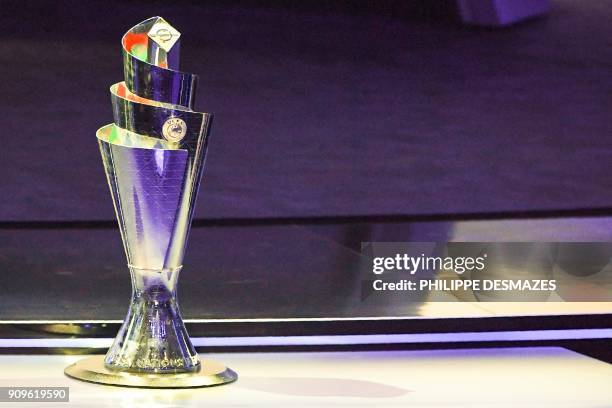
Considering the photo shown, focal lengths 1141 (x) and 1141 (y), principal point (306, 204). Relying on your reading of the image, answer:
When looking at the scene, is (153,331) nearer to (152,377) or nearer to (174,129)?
(152,377)

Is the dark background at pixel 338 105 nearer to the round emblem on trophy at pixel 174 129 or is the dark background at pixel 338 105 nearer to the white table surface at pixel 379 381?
the white table surface at pixel 379 381

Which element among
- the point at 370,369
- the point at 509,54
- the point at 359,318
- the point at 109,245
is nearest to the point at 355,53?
the point at 509,54

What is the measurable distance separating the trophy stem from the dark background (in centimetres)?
96

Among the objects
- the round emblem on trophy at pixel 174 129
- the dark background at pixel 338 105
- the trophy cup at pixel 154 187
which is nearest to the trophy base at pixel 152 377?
the trophy cup at pixel 154 187

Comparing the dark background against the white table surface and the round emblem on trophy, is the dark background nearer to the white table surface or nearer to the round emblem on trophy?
the white table surface

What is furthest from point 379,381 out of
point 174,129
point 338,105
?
point 338,105

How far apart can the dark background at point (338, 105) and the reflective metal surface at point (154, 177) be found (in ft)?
2.94

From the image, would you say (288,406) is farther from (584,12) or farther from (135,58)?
(584,12)

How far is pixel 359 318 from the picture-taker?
5.48 feet

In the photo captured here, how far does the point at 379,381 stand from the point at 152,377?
30 centimetres

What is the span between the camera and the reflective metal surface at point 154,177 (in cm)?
129

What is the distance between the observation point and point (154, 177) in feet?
4.26

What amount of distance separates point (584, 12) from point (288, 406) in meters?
1.37

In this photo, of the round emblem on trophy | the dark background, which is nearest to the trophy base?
the round emblem on trophy
